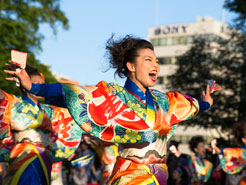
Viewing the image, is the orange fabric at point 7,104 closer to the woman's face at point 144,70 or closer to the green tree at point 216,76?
the woman's face at point 144,70

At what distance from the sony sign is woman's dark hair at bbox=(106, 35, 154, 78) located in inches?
2474

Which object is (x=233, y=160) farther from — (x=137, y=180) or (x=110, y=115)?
(x=110, y=115)

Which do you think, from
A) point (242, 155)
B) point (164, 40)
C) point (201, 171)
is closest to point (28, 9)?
point (201, 171)

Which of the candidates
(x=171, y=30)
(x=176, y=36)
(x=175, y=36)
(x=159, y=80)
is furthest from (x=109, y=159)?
(x=171, y=30)

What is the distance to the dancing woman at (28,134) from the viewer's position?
5898 millimetres

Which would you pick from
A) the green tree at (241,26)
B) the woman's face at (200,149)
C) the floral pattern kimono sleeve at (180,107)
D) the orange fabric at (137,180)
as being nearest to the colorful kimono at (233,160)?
the woman's face at (200,149)

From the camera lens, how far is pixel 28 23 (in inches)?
735

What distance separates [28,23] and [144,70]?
14.3 meters

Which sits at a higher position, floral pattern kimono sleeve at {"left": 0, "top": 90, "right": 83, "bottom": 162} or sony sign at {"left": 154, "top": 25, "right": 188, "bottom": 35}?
floral pattern kimono sleeve at {"left": 0, "top": 90, "right": 83, "bottom": 162}

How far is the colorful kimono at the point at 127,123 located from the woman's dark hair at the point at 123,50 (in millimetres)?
443

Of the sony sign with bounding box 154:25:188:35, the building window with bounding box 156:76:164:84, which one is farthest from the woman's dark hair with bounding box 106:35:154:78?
the sony sign with bounding box 154:25:188:35

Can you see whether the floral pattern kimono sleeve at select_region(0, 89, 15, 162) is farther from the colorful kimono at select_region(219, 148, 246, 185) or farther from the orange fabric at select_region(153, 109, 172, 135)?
the colorful kimono at select_region(219, 148, 246, 185)

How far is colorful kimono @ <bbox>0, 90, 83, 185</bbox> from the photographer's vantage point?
19.4 feet

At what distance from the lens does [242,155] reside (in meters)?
8.53
